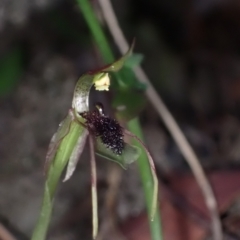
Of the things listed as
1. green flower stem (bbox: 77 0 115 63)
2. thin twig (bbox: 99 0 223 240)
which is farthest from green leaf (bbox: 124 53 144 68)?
thin twig (bbox: 99 0 223 240)

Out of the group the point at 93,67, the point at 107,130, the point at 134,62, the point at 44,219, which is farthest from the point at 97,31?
the point at 93,67

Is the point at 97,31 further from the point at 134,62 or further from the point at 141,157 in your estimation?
the point at 141,157

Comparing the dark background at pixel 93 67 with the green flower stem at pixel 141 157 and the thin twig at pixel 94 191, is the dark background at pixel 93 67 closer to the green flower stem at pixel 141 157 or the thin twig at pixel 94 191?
the green flower stem at pixel 141 157

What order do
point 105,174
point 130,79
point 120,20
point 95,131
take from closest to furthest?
point 95,131 → point 130,79 → point 105,174 → point 120,20

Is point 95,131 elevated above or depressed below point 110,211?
above

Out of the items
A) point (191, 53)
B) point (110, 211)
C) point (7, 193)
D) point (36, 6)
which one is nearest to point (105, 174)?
point (110, 211)

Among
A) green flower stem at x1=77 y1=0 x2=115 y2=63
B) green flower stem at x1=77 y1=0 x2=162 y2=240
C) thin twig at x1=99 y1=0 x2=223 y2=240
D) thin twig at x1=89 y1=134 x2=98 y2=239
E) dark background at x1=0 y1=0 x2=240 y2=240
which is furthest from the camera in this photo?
dark background at x1=0 y1=0 x2=240 y2=240

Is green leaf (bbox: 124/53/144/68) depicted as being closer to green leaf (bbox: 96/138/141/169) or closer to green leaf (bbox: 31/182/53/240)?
green leaf (bbox: 96/138/141/169)

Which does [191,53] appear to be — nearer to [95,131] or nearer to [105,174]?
[105,174]
